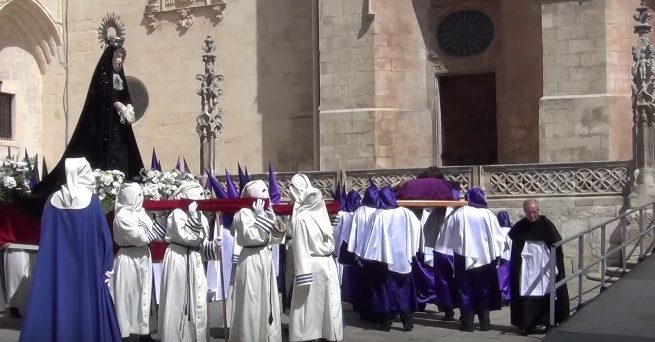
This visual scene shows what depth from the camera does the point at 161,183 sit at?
1214 cm

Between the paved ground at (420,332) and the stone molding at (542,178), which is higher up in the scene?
the stone molding at (542,178)

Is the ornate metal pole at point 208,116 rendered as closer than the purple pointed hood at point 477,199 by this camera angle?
No

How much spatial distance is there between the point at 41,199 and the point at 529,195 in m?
8.97

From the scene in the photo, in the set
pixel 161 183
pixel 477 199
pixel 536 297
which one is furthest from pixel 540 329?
pixel 161 183

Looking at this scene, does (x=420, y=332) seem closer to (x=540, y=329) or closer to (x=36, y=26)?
(x=540, y=329)

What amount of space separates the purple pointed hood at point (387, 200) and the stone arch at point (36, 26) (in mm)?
16430

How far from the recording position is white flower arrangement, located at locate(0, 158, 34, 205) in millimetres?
12961

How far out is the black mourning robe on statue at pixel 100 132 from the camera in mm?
12672

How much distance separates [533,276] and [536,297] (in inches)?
9.5

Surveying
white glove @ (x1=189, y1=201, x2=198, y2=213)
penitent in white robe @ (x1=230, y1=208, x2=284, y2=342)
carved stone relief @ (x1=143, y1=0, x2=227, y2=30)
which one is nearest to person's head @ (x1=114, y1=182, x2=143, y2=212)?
white glove @ (x1=189, y1=201, x2=198, y2=213)

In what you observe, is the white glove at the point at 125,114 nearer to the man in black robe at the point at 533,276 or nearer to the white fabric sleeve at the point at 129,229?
the white fabric sleeve at the point at 129,229

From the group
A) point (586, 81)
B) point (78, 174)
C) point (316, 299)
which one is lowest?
point (316, 299)

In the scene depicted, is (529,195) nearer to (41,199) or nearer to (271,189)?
(271,189)

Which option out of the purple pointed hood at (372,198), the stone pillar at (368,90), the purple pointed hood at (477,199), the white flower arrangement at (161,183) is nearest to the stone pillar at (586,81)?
the stone pillar at (368,90)
